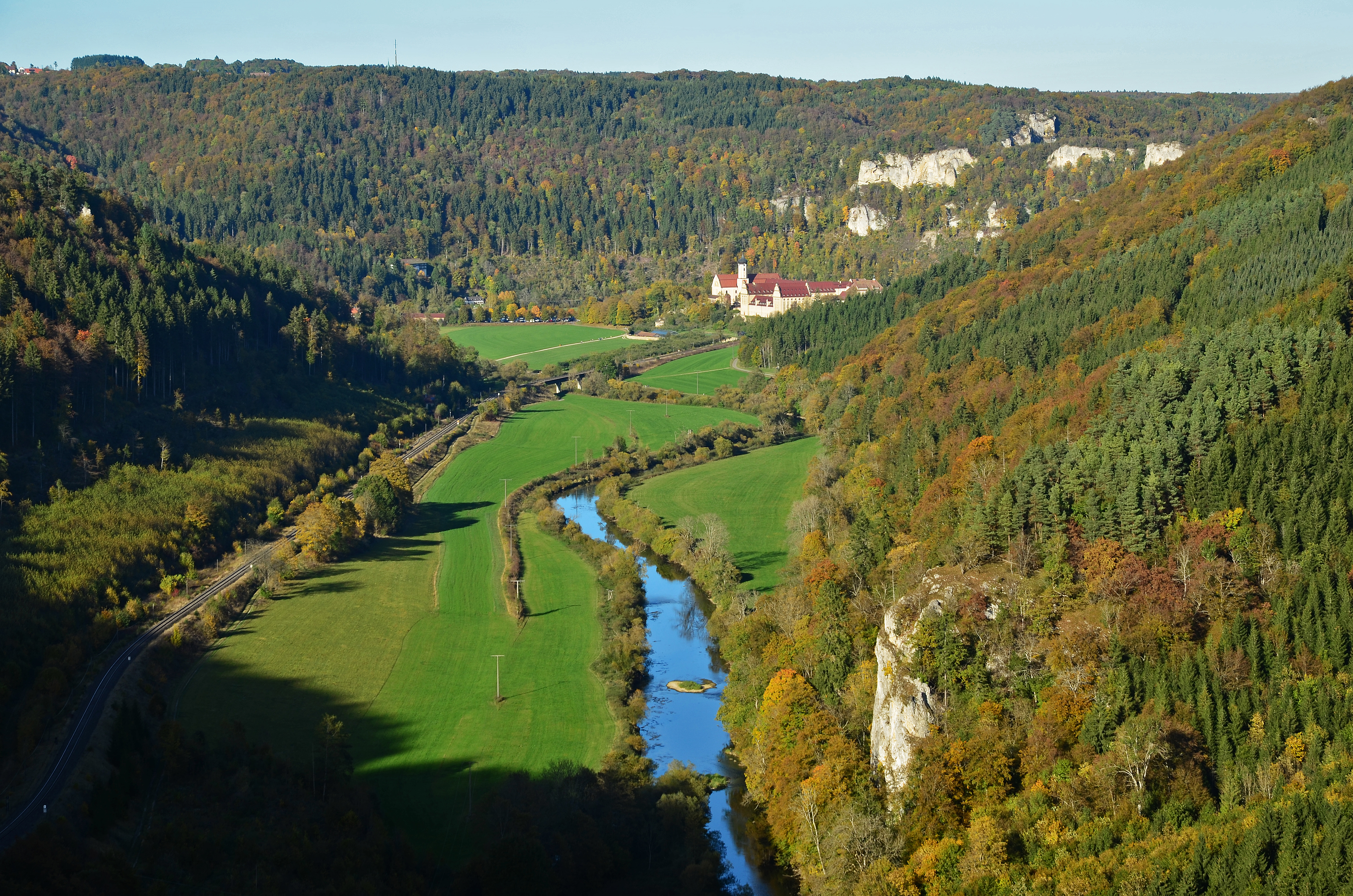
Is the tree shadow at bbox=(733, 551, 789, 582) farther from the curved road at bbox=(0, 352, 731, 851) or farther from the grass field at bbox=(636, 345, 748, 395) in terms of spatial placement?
the grass field at bbox=(636, 345, 748, 395)

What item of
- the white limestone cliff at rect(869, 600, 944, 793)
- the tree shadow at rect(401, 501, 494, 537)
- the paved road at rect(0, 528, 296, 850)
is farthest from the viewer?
the tree shadow at rect(401, 501, 494, 537)

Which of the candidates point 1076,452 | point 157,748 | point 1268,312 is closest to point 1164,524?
point 1076,452

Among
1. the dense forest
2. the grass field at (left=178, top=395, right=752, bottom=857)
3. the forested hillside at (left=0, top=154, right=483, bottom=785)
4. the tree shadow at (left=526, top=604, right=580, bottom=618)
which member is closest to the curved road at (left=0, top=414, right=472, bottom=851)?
the forested hillside at (left=0, top=154, right=483, bottom=785)

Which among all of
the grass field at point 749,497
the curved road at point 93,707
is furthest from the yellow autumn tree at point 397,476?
the grass field at point 749,497

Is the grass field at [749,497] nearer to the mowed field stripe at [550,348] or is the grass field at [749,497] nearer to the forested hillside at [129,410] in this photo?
the forested hillside at [129,410]

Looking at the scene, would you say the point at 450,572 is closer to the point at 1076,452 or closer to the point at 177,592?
the point at 177,592
